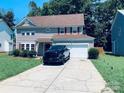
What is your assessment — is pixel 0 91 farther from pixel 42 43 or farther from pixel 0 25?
pixel 0 25

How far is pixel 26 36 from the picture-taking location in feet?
128

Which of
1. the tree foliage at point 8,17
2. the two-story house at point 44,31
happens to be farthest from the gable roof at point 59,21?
the tree foliage at point 8,17

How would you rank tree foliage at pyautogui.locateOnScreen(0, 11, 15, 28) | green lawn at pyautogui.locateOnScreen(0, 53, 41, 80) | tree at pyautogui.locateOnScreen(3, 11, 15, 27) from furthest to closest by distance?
tree at pyautogui.locateOnScreen(3, 11, 15, 27) → tree foliage at pyautogui.locateOnScreen(0, 11, 15, 28) → green lawn at pyautogui.locateOnScreen(0, 53, 41, 80)

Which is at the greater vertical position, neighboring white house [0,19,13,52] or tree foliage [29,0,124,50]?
tree foliage [29,0,124,50]

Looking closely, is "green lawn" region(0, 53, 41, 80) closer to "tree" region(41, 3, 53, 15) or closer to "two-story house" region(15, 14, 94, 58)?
"two-story house" region(15, 14, 94, 58)

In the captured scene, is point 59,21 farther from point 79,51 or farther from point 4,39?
point 4,39

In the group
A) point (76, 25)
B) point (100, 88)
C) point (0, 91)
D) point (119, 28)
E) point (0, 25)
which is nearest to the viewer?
point (0, 91)

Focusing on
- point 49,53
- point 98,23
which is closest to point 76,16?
point 98,23

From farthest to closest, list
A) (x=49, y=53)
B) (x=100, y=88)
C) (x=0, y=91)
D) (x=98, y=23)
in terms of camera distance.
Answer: (x=98, y=23)
(x=49, y=53)
(x=100, y=88)
(x=0, y=91)

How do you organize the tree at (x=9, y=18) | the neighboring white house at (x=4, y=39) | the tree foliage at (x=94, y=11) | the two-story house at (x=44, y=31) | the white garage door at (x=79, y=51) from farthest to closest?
the tree at (x=9, y=18), the tree foliage at (x=94, y=11), the neighboring white house at (x=4, y=39), the two-story house at (x=44, y=31), the white garage door at (x=79, y=51)

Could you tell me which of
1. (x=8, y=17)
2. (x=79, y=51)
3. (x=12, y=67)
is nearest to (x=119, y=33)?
(x=79, y=51)

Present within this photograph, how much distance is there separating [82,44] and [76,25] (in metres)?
4.82

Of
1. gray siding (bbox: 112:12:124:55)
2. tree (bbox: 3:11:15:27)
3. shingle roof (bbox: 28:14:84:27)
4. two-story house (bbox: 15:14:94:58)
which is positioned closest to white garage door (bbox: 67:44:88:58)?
two-story house (bbox: 15:14:94:58)

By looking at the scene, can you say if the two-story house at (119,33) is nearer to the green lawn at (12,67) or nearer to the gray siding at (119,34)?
the gray siding at (119,34)
